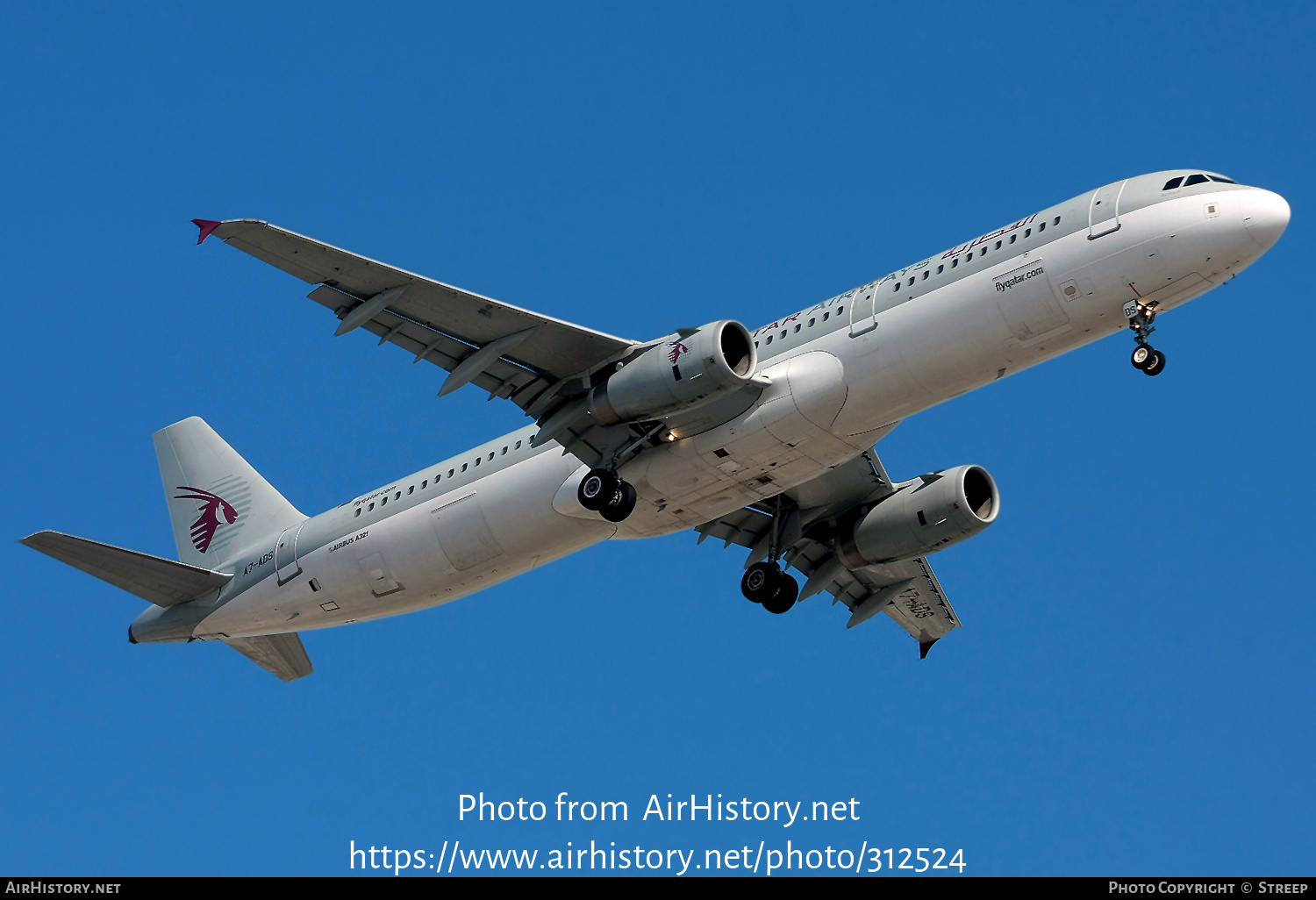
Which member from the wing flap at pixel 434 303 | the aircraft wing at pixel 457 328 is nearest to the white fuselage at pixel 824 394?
the aircraft wing at pixel 457 328

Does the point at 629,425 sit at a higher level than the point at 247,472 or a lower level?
lower

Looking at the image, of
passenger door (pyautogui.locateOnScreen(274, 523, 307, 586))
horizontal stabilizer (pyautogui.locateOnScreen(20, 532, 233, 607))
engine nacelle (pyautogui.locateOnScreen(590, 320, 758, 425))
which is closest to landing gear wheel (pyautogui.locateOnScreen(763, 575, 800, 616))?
engine nacelle (pyautogui.locateOnScreen(590, 320, 758, 425))

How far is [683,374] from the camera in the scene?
89.8 ft

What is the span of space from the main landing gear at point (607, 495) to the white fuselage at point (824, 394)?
39 centimetres

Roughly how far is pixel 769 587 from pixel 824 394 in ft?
26.9

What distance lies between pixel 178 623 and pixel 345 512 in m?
5.03

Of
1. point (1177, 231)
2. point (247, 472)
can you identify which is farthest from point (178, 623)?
point (1177, 231)

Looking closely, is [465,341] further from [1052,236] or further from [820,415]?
[1052,236]

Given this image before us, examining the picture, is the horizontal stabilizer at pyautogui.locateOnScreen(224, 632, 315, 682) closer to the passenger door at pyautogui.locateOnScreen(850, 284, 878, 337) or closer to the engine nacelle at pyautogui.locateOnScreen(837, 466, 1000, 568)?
the engine nacelle at pyautogui.locateOnScreen(837, 466, 1000, 568)

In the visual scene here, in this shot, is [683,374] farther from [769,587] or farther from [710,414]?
[769,587]

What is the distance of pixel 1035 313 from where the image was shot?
86.9ft

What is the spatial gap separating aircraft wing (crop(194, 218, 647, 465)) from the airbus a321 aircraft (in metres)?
0.04

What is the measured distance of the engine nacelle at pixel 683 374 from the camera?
89.1ft

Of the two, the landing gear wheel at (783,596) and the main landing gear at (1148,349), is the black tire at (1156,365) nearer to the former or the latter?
the main landing gear at (1148,349)
